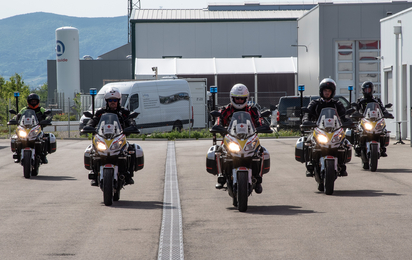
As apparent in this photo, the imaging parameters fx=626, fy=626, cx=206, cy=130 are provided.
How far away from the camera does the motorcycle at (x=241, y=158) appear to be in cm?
800

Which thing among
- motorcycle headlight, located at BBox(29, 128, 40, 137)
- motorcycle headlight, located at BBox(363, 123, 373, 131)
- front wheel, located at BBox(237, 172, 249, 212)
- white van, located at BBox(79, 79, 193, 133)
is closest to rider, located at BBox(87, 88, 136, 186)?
front wheel, located at BBox(237, 172, 249, 212)

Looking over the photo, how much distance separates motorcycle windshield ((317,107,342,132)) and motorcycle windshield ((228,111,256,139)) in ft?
6.22

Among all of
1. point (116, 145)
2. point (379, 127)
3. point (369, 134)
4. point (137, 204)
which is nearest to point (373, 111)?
point (379, 127)

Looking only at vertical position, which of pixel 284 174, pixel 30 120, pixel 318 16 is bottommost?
pixel 284 174

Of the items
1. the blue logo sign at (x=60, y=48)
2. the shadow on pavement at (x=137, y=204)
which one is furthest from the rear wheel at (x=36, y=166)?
the blue logo sign at (x=60, y=48)

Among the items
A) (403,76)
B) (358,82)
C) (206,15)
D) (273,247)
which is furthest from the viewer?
(206,15)

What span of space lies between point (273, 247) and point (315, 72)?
30.0m

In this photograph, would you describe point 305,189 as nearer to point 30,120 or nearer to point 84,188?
point 84,188

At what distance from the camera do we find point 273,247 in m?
5.93

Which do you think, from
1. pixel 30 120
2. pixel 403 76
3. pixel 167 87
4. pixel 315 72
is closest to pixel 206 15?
pixel 315 72

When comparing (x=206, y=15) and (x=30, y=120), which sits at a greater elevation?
(x=206, y=15)

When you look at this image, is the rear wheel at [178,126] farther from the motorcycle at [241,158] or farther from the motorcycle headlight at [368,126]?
the motorcycle at [241,158]

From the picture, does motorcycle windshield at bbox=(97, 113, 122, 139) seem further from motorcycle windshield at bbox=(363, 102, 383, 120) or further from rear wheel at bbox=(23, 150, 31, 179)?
motorcycle windshield at bbox=(363, 102, 383, 120)

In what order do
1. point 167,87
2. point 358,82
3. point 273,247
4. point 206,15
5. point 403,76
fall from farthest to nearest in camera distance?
point 206,15 → point 358,82 → point 167,87 → point 403,76 → point 273,247
